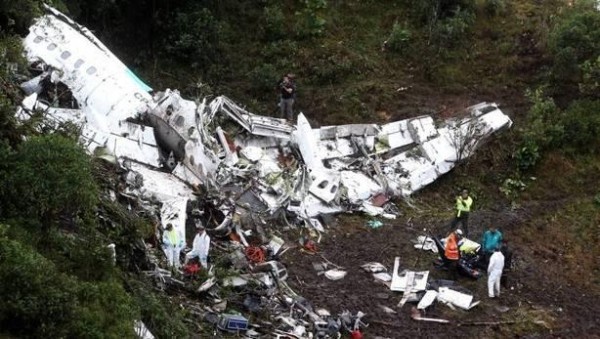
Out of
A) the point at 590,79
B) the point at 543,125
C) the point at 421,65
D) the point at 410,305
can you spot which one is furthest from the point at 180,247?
the point at 590,79

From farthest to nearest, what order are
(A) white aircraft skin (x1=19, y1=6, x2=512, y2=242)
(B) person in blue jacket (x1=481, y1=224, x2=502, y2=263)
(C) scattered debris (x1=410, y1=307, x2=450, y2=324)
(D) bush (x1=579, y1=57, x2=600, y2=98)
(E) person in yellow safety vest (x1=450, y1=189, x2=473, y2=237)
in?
(D) bush (x1=579, y1=57, x2=600, y2=98)
(A) white aircraft skin (x1=19, y1=6, x2=512, y2=242)
(E) person in yellow safety vest (x1=450, y1=189, x2=473, y2=237)
(B) person in blue jacket (x1=481, y1=224, x2=502, y2=263)
(C) scattered debris (x1=410, y1=307, x2=450, y2=324)

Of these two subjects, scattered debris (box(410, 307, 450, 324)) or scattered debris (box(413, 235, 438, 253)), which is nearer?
scattered debris (box(410, 307, 450, 324))

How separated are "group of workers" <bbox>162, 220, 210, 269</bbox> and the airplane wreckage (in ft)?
1.67

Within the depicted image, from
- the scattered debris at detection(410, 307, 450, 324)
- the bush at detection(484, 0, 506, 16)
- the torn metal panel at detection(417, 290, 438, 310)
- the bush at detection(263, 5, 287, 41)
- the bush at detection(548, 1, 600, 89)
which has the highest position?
the bush at detection(484, 0, 506, 16)

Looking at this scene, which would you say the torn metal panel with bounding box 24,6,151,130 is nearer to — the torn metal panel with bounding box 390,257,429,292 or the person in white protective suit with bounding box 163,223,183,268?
the person in white protective suit with bounding box 163,223,183,268

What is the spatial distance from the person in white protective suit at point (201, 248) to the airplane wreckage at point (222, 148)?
73cm

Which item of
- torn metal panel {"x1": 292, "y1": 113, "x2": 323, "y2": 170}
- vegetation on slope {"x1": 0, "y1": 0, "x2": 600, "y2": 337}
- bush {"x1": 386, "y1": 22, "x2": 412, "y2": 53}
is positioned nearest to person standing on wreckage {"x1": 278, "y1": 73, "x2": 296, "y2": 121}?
vegetation on slope {"x1": 0, "y1": 0, "x2": 600, "y2": 337}

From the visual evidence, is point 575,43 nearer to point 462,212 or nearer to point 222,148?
point 462,212

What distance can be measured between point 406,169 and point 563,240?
11.1 feet

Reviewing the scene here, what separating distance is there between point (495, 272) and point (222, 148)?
18.1 ft

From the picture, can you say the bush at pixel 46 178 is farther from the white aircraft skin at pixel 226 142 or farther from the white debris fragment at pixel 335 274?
the white debris fragment at pixel 335 274

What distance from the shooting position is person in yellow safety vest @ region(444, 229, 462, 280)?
12.2m

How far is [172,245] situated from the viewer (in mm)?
11203

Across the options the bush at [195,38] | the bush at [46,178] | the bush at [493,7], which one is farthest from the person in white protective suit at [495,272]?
the bush at [493,7]
